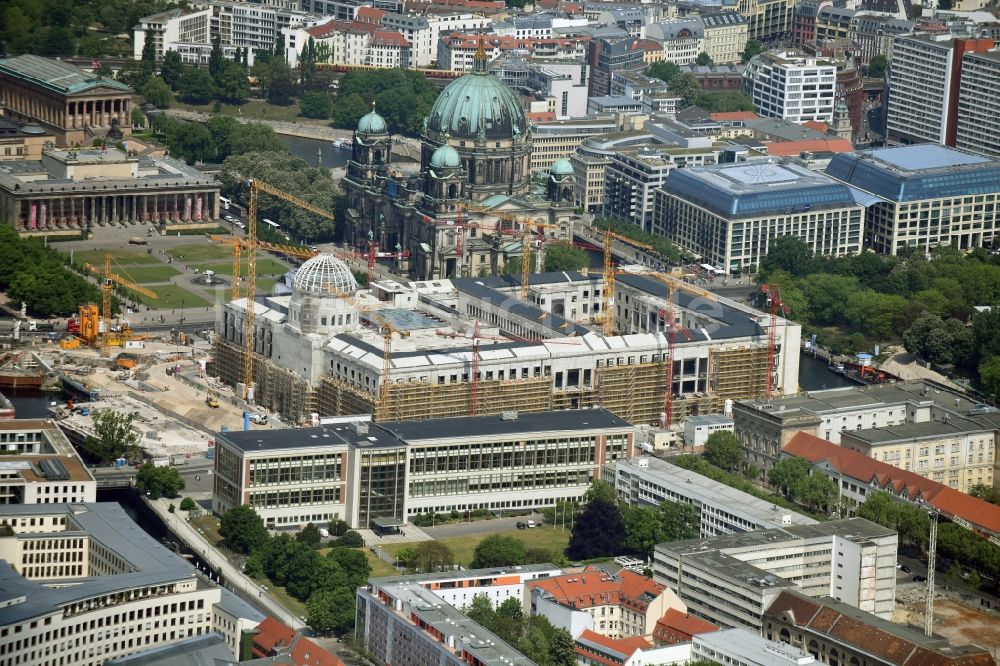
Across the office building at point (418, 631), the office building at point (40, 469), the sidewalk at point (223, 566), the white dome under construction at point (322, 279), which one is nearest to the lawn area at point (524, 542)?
the sidewalk at point (223, 566)

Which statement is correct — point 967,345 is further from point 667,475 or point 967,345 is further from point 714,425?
point 667,475

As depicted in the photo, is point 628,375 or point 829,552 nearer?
point 829,552

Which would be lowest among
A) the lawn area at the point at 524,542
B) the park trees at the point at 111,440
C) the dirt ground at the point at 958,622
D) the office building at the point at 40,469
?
the dirt ground at the point at 958,622

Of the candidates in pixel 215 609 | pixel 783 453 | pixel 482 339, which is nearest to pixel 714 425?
pixel 783 453

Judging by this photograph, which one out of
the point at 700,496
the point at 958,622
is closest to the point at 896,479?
A: the point at 700,496

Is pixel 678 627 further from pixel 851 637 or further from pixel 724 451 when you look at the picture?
pixel 724 451

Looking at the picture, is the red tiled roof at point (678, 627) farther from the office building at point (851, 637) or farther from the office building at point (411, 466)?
the office building at point (411, 466)
